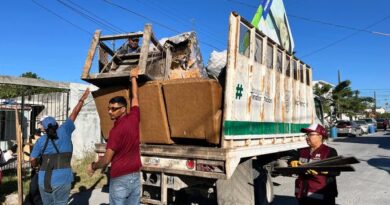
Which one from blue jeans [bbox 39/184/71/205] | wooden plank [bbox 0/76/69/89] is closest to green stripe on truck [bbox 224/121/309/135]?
blue jeans [bbox 39/184/71/205]

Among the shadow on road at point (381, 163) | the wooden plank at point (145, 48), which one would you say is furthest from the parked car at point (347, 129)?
the wooden plank at point (145, 48)

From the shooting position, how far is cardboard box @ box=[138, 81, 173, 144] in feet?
17.5

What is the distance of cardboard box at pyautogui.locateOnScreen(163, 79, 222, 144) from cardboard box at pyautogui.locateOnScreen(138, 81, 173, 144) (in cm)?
9

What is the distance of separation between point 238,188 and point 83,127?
26.6 ft

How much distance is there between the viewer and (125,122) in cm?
388

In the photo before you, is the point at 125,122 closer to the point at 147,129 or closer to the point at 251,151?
the point at 147,129

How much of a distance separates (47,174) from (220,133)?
212cm

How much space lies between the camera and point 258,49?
621cm

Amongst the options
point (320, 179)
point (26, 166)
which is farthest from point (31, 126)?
point (320, 179)

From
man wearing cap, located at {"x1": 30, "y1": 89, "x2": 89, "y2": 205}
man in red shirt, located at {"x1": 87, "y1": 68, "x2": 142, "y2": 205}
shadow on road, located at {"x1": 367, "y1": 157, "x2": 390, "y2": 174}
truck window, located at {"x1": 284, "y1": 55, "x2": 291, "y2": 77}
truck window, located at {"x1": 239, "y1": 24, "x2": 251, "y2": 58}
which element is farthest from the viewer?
shadow on road, located at {"x1": 367, "y1": 157, "x2": 390, "y2": 174}

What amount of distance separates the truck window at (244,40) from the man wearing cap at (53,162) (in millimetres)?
2549

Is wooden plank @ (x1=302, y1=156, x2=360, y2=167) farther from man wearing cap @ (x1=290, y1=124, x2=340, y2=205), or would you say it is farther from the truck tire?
the truck tire

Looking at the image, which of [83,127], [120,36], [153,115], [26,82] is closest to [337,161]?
[153,115]

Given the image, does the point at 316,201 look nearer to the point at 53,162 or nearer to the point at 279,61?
the point at 53,162
